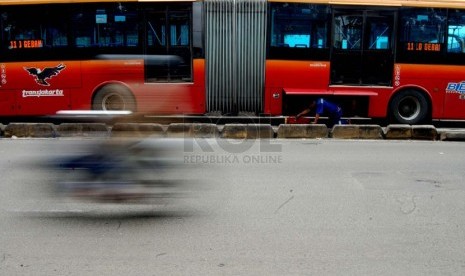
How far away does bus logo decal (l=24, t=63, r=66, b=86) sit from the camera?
458 inches

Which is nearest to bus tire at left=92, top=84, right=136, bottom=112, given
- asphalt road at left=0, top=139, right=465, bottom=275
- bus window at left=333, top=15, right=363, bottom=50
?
asphalt road at left=0, top=139, right=465, bottom=275

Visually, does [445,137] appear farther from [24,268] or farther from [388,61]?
[24,268]

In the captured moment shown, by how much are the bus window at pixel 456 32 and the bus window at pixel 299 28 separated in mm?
3088

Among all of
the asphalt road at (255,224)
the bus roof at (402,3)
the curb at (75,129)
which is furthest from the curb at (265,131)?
the bus roof at (402,3)

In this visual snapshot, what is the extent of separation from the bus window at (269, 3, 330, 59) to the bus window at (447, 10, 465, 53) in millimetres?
3088

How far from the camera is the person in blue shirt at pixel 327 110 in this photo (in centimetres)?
1097

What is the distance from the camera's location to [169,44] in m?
11.8

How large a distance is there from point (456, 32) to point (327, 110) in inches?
155

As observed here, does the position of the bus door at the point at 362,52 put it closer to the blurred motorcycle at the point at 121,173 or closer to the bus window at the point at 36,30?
the bus window at the point at 36,30

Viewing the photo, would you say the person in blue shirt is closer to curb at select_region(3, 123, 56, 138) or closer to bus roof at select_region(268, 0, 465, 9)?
bus roof at select_region(268, 0, 465, 9)

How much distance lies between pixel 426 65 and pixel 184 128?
20.6 feet

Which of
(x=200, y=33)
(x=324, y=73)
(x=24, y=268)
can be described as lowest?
(x=24, y=268)

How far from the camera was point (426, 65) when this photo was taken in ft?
38.5

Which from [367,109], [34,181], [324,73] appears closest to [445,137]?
[367,109]
